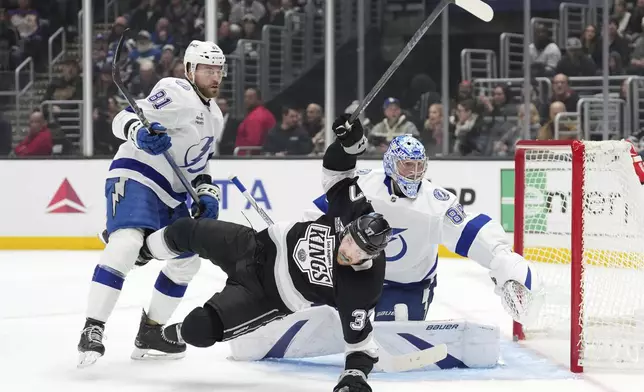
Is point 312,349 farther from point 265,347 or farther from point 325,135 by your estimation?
point 325,135

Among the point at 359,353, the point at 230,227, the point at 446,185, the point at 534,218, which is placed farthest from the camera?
the point at 446,185

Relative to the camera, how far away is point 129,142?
11.9ft

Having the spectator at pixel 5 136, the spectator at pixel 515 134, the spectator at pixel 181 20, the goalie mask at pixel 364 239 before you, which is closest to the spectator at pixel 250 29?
the spectator at pixel 181 20

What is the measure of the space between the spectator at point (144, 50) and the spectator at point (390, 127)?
1702mm

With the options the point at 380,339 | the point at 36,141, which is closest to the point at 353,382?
the point at 380,339

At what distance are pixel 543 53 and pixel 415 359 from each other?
14.1 feet

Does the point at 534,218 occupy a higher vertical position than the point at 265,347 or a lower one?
higher

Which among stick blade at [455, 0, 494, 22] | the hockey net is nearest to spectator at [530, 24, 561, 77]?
the hockey net

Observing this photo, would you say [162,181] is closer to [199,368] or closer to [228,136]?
[199,368]

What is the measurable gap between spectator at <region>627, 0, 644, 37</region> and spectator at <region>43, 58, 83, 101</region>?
150 inches

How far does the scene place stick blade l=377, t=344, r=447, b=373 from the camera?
3.29 meters

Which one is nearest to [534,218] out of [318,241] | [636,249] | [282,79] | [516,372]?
[636,249]

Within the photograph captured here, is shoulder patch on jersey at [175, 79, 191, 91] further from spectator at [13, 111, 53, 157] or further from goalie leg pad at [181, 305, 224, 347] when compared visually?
spectator at [13, 111, 53, 157]

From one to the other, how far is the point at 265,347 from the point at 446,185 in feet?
11.9
